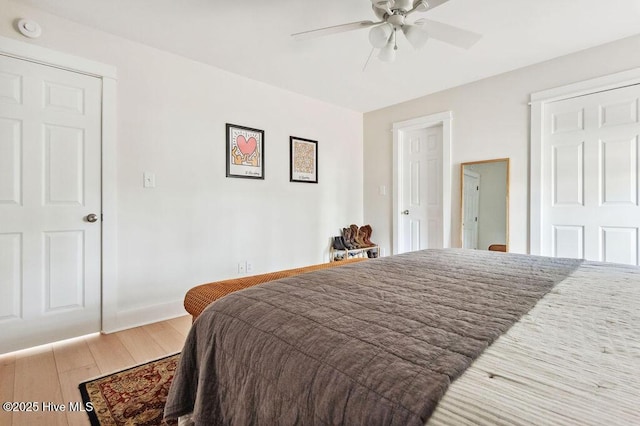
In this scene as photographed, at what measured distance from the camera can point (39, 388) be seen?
1.63 meters

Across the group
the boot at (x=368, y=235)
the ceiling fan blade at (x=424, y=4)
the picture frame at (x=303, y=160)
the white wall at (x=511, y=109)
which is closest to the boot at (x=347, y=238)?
the boot at (x=368, y=235)

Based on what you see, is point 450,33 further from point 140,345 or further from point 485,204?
point 140,345

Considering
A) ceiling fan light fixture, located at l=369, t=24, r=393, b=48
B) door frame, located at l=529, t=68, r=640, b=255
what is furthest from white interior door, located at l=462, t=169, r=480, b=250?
ceiling fan light fixture, located at l=369, t=24, r=393, b=48

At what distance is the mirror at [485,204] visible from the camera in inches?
124

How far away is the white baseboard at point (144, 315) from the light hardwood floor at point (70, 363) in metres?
0.06

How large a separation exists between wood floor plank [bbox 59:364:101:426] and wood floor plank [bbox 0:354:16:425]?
0.20m

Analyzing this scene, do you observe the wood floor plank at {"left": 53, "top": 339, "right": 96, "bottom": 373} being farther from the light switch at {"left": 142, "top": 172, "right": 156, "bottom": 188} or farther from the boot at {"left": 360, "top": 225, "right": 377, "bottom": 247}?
the boot at {"left": 360, "top": 225, "right": 377, "bottom": 247}

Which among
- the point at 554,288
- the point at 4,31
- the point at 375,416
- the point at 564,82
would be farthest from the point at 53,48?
the point at 564,82

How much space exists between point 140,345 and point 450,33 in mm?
2908

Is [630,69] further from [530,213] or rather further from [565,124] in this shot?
[530,213]

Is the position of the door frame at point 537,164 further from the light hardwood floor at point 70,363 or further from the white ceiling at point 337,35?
the light hardwood floor at point 70,363

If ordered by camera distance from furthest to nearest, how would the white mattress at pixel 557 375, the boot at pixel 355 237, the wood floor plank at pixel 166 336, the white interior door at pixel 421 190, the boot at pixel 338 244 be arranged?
1. the boot at pixel 355 237
2. the boot at pixel 338 244
3. the white interior door at pixel 421 190
4. the wood floor plank at pixel 166 336
5. the white mattress at pixel 557 375

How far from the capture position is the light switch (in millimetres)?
2514

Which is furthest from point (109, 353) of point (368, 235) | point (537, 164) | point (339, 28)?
point (537, 164)
